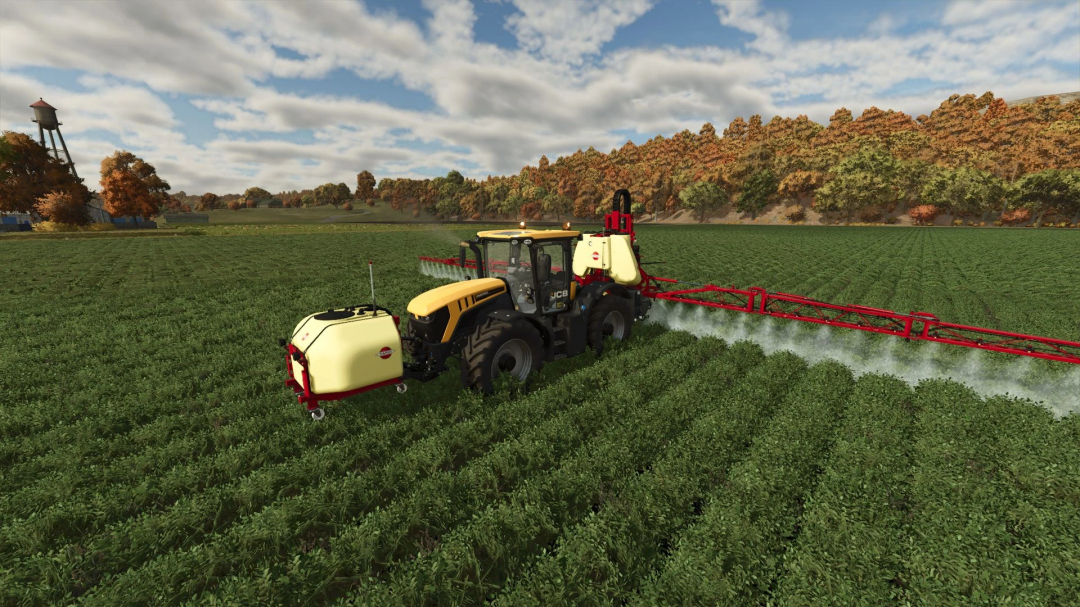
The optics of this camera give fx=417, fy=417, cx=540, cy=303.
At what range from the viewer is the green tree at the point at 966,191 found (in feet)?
181

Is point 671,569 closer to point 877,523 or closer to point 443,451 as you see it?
point 877,523

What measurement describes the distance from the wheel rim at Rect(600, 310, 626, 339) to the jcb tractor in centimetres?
2

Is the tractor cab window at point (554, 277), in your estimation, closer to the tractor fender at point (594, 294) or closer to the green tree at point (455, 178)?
the tractor fender at point (594, 294)

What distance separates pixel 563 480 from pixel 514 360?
263 centimetres

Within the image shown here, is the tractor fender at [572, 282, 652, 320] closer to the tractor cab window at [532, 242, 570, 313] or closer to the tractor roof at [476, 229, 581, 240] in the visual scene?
the tractor cab window at [532, 242, 570, 313]

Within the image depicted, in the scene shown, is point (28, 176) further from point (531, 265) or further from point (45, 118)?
point (531, 265)

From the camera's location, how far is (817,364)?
6.95m

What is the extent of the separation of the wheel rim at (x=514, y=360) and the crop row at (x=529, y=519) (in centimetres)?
189

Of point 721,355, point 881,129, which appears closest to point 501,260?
point 721,355

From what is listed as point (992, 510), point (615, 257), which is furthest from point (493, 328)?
point (992, 510)

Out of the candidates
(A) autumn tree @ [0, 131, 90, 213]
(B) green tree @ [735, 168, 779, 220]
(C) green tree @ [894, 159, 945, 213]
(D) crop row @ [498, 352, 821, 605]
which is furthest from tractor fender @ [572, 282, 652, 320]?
(B) green tree @ [735, 168, 779, 220]

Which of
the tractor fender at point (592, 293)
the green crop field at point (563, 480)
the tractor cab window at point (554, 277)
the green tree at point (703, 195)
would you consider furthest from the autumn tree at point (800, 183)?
the tractor cab window at point (554, 277)

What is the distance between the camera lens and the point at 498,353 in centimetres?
603

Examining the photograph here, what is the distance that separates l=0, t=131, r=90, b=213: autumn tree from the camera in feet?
→ 152
